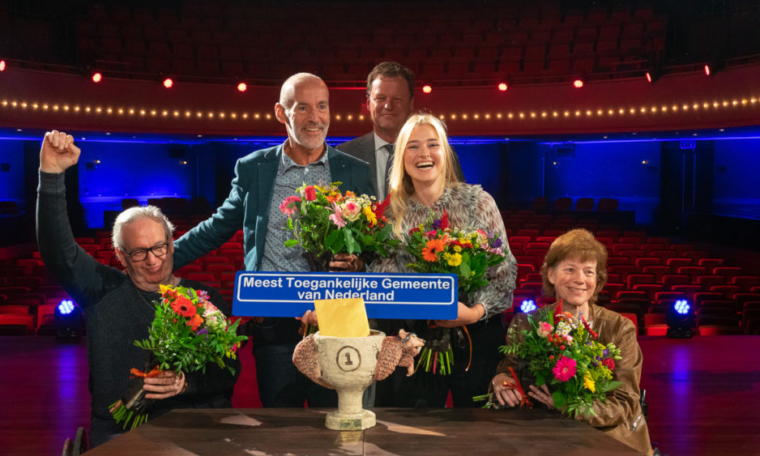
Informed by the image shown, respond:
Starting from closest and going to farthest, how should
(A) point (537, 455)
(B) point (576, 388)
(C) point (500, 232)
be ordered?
(A) point (537, 455)
(B) point (576, 388)
(C) point (500, 232)

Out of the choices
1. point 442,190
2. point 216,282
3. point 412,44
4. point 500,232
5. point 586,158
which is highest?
point 412,44

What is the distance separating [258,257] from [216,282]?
6453 mm

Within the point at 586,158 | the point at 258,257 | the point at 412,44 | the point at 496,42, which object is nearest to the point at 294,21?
the point at 412,44

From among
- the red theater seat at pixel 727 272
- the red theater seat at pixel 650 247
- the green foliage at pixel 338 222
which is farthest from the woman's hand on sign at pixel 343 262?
the red theater seat at pixel 650 247

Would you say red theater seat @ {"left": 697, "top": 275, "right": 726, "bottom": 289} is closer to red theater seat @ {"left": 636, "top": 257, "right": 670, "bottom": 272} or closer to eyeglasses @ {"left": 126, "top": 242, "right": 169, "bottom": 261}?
red theater seat @ {"left": 636, "top": 257, "right": 670, "bottom": 272}

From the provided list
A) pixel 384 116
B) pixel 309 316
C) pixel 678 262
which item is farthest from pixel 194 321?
pixel 678 262

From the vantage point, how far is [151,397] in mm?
1791

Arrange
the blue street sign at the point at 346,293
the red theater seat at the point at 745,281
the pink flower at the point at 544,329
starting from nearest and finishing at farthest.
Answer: the blue street sign at the point at 346,293 → the pink flower at the point at 544,329 → the red theater seat at the point at 745,281

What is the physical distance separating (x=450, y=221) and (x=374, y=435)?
0.86 meters

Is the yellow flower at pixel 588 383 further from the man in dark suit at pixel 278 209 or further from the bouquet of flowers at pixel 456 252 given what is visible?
the man in dark suit at pixel 278 209

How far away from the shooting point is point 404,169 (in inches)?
87.6

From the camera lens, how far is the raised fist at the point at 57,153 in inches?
76.8

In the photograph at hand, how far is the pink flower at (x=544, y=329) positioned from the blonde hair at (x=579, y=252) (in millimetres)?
433

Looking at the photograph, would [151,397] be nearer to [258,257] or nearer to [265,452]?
[265,452]
